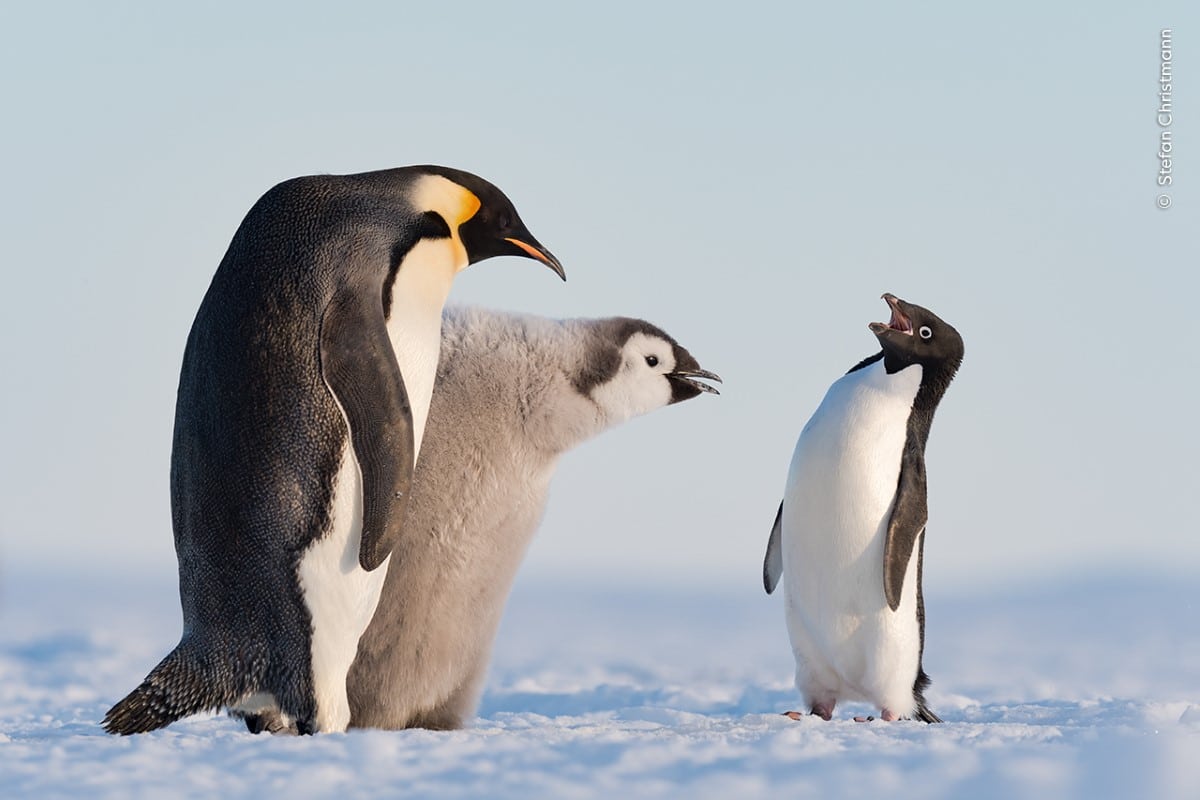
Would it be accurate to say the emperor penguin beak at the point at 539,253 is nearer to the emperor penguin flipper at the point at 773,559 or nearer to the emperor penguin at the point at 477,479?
the emperor penguin at the point at 477,479

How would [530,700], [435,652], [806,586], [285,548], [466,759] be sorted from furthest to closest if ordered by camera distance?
[530,700] < [806,586] < [435,652] < [285,548] < [466,759]

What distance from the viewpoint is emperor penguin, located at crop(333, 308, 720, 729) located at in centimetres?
400

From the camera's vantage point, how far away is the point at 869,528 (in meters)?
4.27

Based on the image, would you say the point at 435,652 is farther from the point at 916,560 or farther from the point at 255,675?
the point at 916,560

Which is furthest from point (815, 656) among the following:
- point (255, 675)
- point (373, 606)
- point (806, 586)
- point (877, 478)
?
point (255, 675)

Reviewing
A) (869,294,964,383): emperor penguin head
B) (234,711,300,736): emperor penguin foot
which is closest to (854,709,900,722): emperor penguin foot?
(869,294,964,383): emperor penguin head

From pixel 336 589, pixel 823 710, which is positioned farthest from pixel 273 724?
pixel 823 710

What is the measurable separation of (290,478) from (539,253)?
108cm

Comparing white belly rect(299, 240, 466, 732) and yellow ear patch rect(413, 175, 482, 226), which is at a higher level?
yellow ear patch rect(413, 175, 482, 226)

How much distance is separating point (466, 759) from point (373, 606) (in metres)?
0.90

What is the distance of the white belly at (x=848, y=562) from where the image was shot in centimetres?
425

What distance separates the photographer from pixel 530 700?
20.3ft

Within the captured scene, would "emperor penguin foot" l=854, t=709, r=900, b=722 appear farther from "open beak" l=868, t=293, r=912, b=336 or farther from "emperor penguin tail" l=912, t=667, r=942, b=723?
"open beak" l=868, t=293, r=912, b=336

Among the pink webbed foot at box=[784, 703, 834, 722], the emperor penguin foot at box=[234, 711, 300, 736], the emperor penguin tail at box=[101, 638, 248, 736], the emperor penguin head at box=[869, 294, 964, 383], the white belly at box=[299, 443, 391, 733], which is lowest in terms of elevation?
the pink webbed foot at box=[784, 703, 834, 722]
